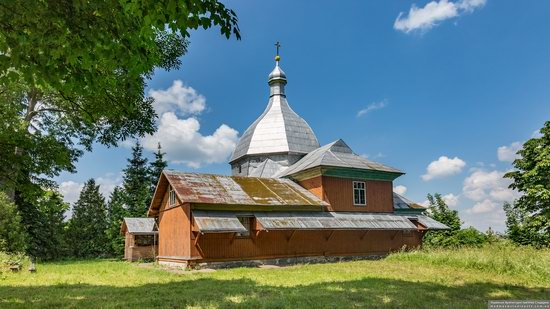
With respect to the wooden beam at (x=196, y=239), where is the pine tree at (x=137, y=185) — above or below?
above

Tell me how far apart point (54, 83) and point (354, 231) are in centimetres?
1923

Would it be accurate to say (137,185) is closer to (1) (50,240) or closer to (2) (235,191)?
(1) (50,240)

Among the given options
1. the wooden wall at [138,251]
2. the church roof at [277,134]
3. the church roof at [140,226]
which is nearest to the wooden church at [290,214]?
the church roof at [140,226]

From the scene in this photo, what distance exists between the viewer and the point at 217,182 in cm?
2053

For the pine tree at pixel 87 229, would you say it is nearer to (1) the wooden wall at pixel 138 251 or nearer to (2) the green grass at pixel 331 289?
(1) the wooden wall at pixel 138 251

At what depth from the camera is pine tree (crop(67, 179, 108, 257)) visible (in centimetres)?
3484

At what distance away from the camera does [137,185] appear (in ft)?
118

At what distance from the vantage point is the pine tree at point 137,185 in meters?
33.4

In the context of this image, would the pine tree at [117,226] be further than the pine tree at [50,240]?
Yes

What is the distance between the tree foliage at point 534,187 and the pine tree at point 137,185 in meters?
28.0

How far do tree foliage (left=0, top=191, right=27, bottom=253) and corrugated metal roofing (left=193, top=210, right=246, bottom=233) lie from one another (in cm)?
1111

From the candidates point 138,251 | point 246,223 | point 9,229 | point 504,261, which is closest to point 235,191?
point 246,223

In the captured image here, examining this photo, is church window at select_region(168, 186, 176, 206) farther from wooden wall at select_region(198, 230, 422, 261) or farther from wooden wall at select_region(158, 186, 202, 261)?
wooden wall at select_region(198, 230, 422, 261)

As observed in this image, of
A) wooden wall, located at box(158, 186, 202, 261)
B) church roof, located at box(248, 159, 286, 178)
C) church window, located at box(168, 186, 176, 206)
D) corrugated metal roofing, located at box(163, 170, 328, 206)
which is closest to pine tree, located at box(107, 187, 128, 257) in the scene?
wooden wall, located at box(158, 186, 202, 261)
